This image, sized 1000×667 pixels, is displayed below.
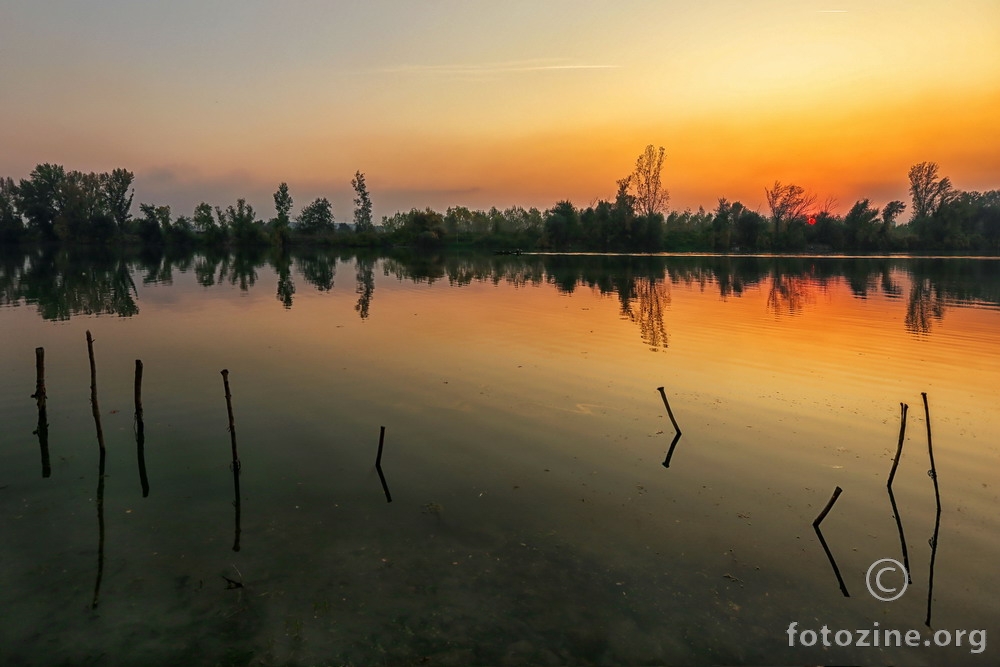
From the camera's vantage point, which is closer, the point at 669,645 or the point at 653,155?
the point at 669,645

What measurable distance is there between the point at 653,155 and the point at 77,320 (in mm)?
150719

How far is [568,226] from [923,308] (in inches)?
4825

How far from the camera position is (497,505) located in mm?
10906

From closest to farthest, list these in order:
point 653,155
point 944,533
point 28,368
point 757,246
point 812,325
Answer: point 944,533, point 28,368, point 812,325, point 757,246, point 653,155

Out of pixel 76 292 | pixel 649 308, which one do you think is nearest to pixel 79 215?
pixel 76 292

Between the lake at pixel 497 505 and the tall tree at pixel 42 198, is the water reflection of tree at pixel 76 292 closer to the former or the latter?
the lake at pixel 497 505

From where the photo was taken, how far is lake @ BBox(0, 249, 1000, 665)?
292 inches

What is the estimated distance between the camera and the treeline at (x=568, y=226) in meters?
140

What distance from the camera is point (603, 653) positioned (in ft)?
23.0

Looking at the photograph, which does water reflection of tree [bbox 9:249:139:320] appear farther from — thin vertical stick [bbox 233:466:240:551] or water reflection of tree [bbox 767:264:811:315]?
water reflection of tree [bbox 767:264:811:315]

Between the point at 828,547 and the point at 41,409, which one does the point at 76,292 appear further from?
the point at 828,547

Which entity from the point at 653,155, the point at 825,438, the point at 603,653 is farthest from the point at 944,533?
the point at 653,155

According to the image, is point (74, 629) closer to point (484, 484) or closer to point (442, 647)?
point (442, 647)

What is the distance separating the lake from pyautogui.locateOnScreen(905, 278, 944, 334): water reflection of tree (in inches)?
211
